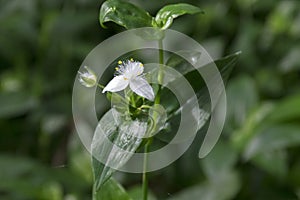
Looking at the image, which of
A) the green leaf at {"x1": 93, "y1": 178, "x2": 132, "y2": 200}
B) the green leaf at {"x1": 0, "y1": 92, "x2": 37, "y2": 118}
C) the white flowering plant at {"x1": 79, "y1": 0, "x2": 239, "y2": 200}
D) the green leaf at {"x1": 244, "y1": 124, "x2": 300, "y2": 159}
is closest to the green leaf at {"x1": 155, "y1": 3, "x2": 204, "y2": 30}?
the white flowering plant at {"x1": 79, "y1": 0, "x2": 239, "y2": 200}

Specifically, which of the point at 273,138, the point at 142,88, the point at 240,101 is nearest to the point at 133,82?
the point at 142,88

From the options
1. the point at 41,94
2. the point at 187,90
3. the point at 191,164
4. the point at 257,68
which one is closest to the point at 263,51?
the point at 257,68

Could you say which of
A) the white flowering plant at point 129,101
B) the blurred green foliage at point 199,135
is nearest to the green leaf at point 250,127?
the blurred green foliage at point 199,135

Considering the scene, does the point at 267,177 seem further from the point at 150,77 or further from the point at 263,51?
the point at 150,77

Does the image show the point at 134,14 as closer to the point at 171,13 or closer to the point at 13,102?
the point at 171,13

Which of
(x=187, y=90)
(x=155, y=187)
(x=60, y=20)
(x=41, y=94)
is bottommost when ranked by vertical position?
(x=155, y=187)

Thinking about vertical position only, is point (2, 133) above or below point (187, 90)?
below
